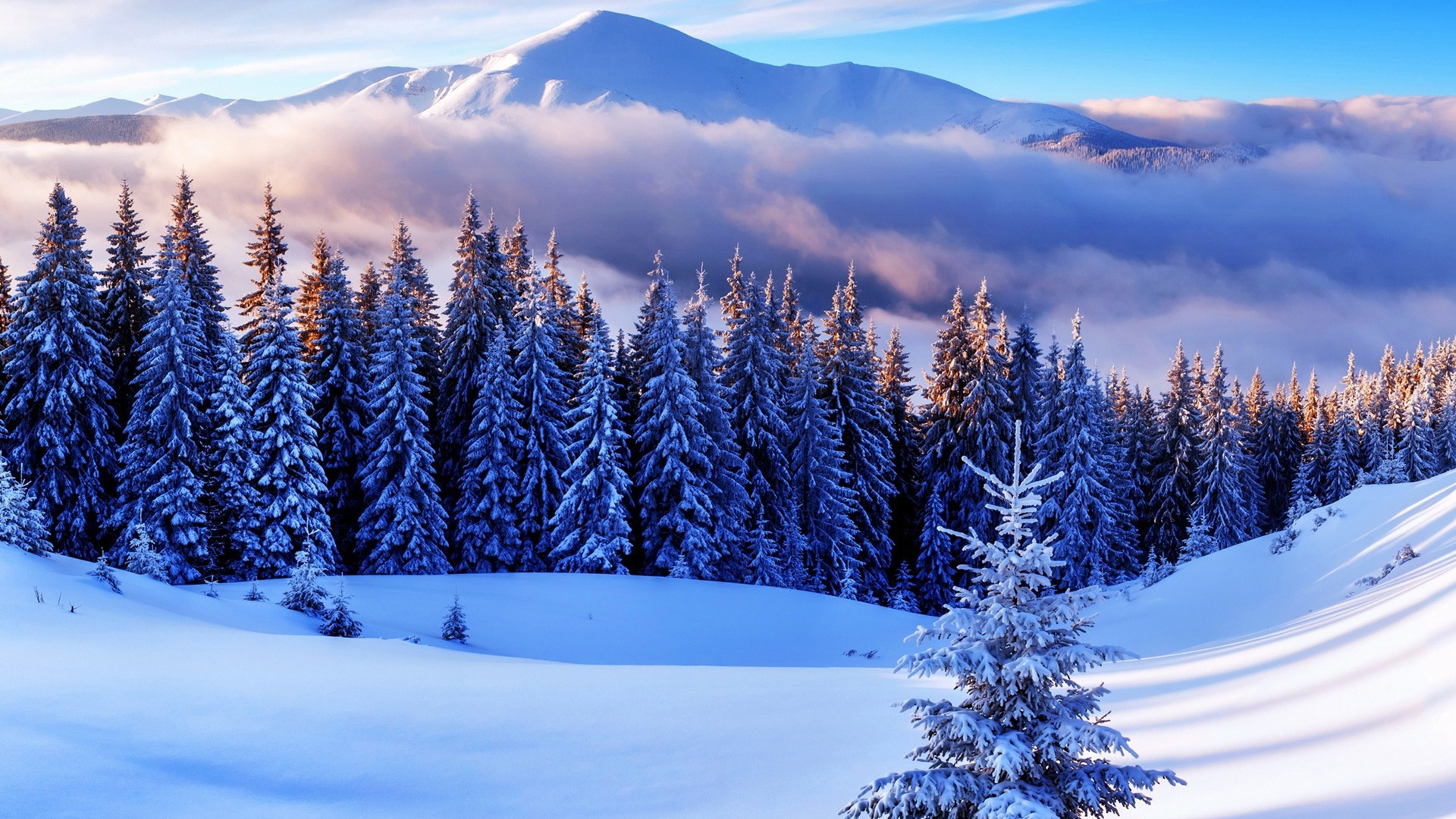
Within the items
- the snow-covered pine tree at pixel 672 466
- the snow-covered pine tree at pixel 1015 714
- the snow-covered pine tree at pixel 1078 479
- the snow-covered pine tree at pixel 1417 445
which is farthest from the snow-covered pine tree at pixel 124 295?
the snow-covered pine tree at pixel 1417 445

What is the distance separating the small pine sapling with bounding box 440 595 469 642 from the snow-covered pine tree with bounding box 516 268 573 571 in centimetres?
1397

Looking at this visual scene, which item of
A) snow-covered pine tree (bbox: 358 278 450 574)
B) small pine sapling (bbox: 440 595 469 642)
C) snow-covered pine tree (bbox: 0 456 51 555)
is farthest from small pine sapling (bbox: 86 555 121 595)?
snow-covered pine tree (bbox: 358 278 450 574)

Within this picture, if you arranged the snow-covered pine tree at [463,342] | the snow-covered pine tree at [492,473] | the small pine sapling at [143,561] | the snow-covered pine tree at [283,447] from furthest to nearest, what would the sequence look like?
the snow-covered pine tree at [463,342] → the snow-covered pine tree at [492,473] → the snow-covered pine tree at [283,447] → the small pine sapling at [143,561]

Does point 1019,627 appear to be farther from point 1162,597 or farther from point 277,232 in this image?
point 277,232

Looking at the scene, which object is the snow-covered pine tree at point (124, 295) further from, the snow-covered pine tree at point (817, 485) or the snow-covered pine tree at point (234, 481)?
the snow-covered pine tree at point (817, 485)

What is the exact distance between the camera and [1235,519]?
48719mm

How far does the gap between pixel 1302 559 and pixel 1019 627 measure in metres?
22.7

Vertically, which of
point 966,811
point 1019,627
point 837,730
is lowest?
point 837,730

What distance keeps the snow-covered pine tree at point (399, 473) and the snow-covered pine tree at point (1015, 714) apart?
2914cm

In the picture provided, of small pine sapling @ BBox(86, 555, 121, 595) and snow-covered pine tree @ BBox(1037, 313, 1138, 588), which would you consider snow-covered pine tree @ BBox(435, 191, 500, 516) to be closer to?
small pine sapling @ BBox(86, 555, 121, 595)

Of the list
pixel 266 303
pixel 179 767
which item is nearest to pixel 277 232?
pixel 266 303

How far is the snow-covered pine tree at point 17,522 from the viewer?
54.7 feet

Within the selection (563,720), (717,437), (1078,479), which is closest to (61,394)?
(717,437)

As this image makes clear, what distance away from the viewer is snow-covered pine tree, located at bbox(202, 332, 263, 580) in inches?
1112
